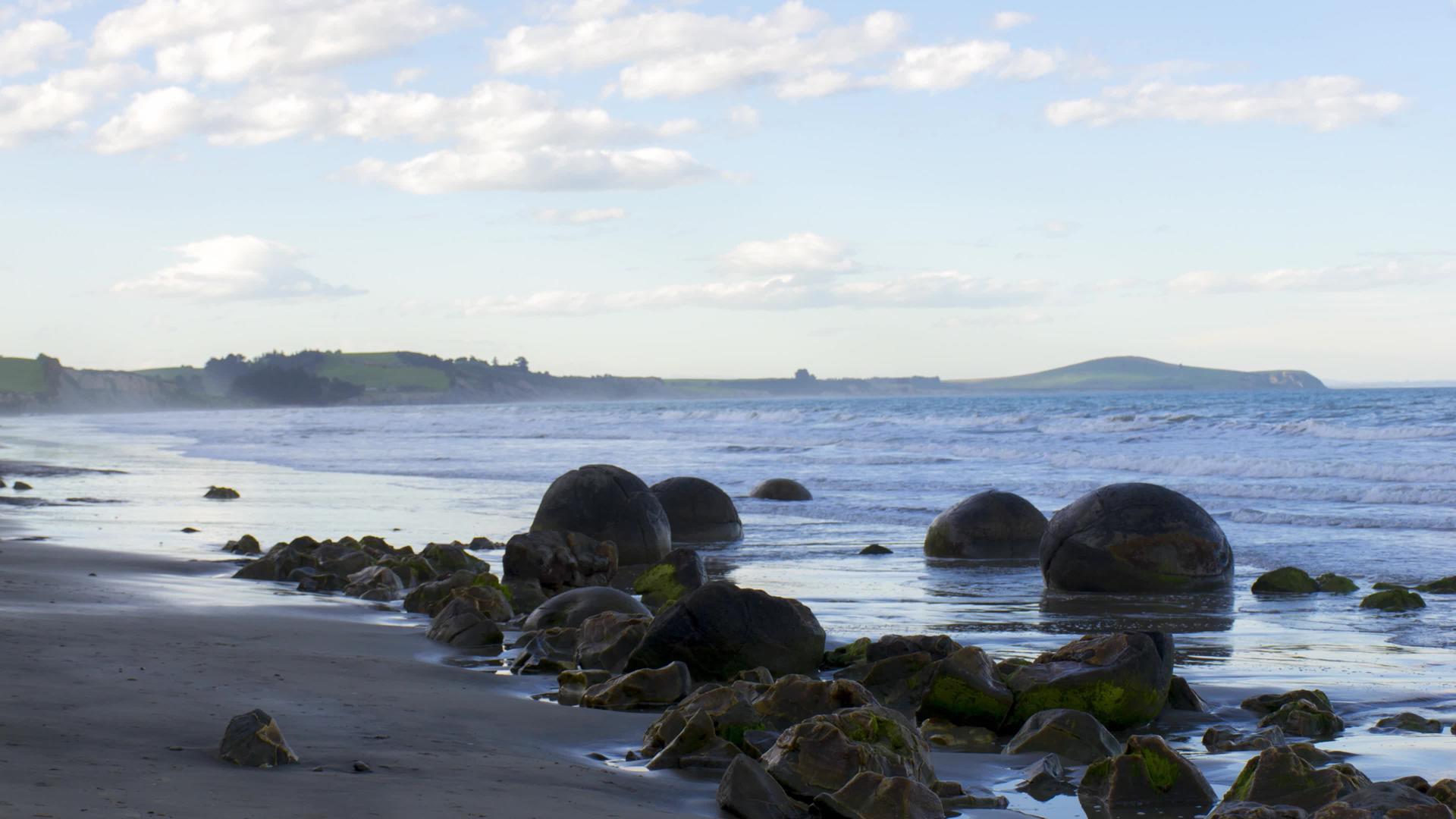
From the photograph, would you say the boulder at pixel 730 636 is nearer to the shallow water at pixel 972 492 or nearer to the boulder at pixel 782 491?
the shallow water at pixel 972 492

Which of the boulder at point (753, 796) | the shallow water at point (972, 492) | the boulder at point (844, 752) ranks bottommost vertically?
the shallow water at point (972, 492)

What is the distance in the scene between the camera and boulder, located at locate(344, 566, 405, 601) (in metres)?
10.4

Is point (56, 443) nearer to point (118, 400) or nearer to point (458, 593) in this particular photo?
point (458, 593)

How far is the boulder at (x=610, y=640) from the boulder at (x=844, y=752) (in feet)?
8.13

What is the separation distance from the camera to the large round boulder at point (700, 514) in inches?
620

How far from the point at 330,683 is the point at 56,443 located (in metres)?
43.0

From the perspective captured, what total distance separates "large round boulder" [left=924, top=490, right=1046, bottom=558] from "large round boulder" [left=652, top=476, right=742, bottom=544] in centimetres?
271

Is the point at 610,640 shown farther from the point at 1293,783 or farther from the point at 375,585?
the point at 1293,783

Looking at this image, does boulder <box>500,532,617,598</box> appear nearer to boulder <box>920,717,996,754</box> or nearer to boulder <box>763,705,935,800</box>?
boulder <box>920,717,996,754</box>

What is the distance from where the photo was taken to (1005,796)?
4.86 m

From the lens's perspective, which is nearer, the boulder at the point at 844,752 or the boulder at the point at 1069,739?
the boulder at the point at 844,752

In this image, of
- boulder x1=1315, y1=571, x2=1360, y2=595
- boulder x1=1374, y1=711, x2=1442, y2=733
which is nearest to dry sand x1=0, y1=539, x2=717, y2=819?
boulder x1=1374, y1=711, x2=1442, y2=733

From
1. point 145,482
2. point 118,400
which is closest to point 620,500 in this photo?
point 145,482

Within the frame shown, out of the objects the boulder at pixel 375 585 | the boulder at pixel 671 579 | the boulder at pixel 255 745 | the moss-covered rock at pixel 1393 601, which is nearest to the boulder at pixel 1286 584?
the moss-covered rock at pixel 1393 601
